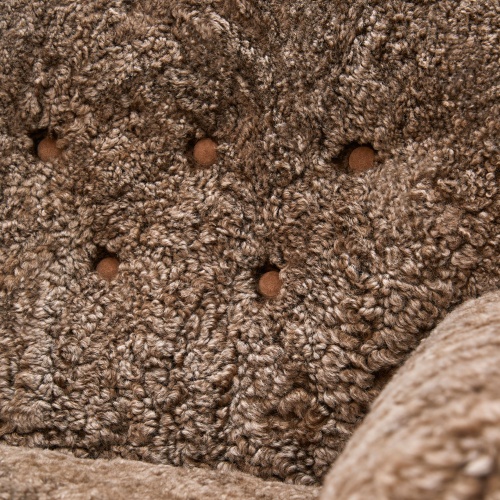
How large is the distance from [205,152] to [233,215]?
0.18 metres

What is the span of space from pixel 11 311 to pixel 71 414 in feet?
0.91

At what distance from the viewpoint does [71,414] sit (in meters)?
1.41

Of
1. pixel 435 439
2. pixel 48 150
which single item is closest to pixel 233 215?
pixel 48 150

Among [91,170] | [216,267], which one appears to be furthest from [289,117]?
[91,170]

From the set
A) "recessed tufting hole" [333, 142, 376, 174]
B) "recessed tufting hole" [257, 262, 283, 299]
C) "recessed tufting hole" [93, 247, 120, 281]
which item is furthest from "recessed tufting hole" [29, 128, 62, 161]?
"recessed tufting hole" [333, 142, 376, 174]

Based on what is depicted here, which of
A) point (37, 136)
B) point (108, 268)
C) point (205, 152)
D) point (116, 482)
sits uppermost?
point (205, 152)

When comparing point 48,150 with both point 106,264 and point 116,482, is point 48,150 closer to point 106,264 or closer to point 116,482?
point 106,264

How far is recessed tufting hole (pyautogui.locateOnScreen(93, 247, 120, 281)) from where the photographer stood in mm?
1508

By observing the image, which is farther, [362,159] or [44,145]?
[44,145]

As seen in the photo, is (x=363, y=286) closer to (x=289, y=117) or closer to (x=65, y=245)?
(x=289, y=117)

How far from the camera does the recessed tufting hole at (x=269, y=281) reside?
142 cm

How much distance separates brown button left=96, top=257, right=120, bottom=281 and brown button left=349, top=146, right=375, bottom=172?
1.93ft

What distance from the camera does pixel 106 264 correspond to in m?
1.52

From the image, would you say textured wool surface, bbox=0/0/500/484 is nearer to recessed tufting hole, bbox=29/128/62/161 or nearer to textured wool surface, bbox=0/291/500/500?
recessed tufting hole, bbox=29/128/62/161
